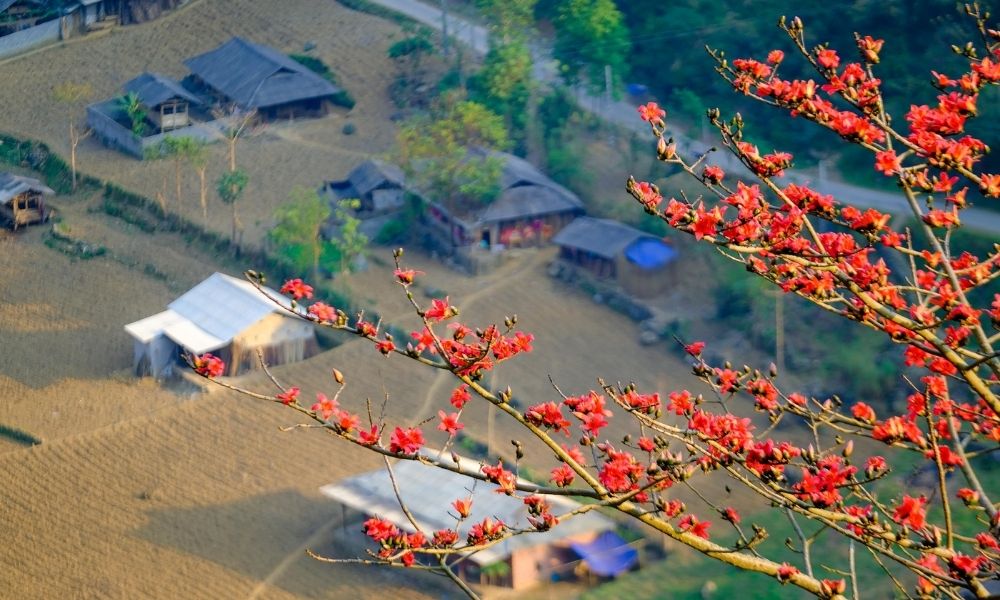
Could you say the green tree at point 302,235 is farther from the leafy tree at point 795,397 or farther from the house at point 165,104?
the leafy tree at point 795,397

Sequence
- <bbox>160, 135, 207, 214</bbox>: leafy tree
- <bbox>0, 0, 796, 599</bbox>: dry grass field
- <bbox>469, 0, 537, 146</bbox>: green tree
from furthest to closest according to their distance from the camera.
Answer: <bbox>469, 0, 537, 146</bbox>: green tree
<bbox>160, 135, 207, 214</bbox>: leafy tree
<bbox>0, 0, 796, 599</bbox>: dry grass field

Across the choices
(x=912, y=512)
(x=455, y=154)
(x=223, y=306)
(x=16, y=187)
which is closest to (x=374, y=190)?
(x=455, y=154)

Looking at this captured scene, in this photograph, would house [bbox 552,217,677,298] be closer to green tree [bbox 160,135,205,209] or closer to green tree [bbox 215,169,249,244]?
green tree [bbox 215,169,249,244]

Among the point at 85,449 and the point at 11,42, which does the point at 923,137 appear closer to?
the point at 85,449

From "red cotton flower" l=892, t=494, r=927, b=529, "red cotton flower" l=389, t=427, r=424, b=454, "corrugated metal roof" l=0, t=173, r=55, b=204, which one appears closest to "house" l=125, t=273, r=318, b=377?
"corrugated metal roof" l=0, t=173, r=55, b=204

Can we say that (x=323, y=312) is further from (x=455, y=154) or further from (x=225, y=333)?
(x=455, y=154)

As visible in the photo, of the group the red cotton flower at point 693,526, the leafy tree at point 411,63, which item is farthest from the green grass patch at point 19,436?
the red cotton flower at point 693,526
